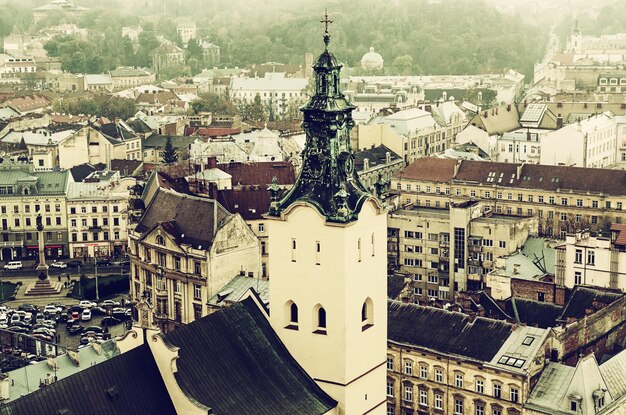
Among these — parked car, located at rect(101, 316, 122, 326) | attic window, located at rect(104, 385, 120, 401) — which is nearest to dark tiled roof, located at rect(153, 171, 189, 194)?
parked car, located at rect(101, 316, 122, 326)

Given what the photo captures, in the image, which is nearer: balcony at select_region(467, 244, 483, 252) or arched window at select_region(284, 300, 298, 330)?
arched window at select_region(284, 300, 298, 330)

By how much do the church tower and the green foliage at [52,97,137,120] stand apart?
142578 mm

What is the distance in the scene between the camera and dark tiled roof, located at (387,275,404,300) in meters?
78.3

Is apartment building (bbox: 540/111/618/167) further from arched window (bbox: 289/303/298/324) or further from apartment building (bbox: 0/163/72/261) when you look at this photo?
arched window (bbox: 289/303/298/324)

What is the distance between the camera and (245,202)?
96375 mm

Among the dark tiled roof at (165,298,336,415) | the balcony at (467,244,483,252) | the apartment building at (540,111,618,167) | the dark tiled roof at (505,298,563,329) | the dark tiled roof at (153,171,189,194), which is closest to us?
the dark tiled roof at (165,298,336,415)

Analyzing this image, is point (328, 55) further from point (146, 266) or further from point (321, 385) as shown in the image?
point (146, 266)

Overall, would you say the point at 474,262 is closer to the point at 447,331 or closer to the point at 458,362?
the point at 447,331

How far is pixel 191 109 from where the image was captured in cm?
19400

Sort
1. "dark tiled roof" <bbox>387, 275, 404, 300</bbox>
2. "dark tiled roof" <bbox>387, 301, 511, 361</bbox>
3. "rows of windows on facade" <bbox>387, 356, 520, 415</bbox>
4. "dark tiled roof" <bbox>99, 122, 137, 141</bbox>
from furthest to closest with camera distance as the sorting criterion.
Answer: "dark tiled roof" <bbox>99, 122, 137, 141</bbox>, "dark tiled roof" <bbox>387, 275, 404, 300</bbox>, "dark tiled roof" <bbox>387, 301, 511, 361</bbox>, "rows of windows on facade" <bbox>387, 356, 520, 415</bbox>

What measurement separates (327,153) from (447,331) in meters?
23.2

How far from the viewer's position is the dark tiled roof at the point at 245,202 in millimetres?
95688

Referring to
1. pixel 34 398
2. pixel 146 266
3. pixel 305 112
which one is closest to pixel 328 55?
pixel 305 112

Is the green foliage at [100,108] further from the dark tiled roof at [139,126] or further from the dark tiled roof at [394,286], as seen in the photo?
the dark tiled roof at [394,286]
